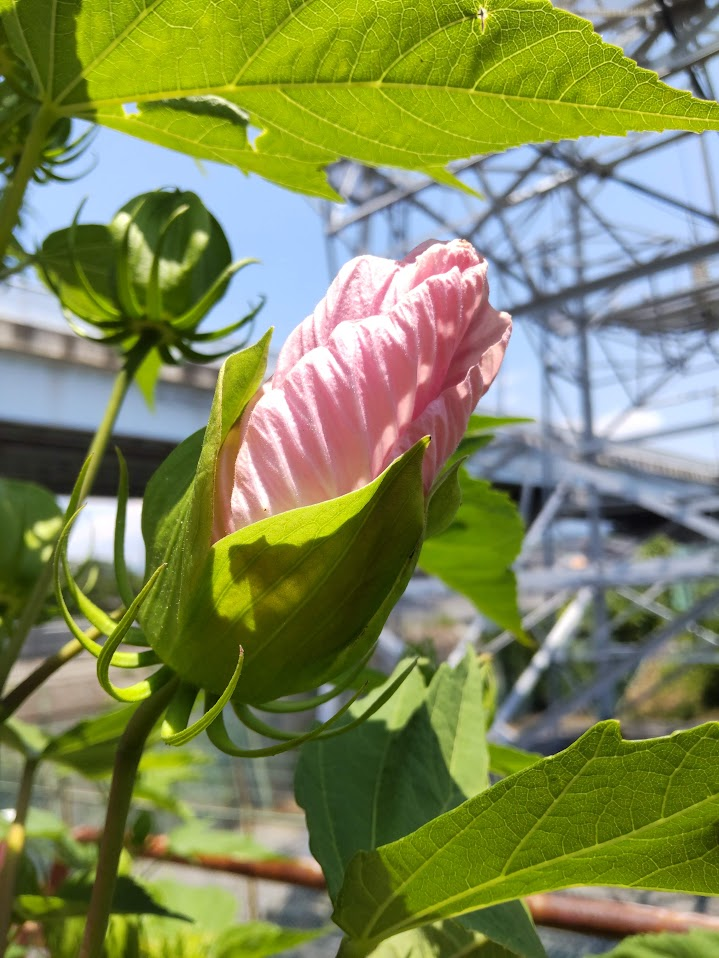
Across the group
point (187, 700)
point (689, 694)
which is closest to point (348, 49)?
point (187, 700)

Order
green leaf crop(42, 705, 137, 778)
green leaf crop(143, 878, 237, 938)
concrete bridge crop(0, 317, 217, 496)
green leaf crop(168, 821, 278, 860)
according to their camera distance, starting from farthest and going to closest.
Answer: concrete bridge crop(0, 317, 217, 496), green leaf crop(168, 821, 278, 860), green leaf crop(143, 878, 237, 938), green leaf crop(42, 705, 137, 778)

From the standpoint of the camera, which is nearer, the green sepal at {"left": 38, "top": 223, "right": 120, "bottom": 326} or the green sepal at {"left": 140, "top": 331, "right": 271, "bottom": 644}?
the green sepal at {"left": 140, "top": 331, "right": 271, "bottom": 644}

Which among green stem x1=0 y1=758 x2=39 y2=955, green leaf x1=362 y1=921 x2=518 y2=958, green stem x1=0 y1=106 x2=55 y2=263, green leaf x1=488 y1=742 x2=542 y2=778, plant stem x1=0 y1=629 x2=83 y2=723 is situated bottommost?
green leaf x1=362 y1=921 x2=518 y2=958

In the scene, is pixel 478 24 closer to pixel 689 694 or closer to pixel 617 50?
pixel 617 50

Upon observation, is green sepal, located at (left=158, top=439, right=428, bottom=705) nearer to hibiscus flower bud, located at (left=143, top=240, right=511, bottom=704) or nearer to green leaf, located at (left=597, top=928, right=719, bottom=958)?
hibiscus flower bud, located at (left=143, top=240, right=511, bottom=704)

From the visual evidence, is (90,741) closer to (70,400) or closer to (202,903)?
(202,903)

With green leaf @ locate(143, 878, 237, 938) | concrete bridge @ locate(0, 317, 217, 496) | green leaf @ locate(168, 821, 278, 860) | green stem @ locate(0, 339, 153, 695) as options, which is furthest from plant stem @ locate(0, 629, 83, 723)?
concrete bridge @ locate(0, 317, 217, 496)
